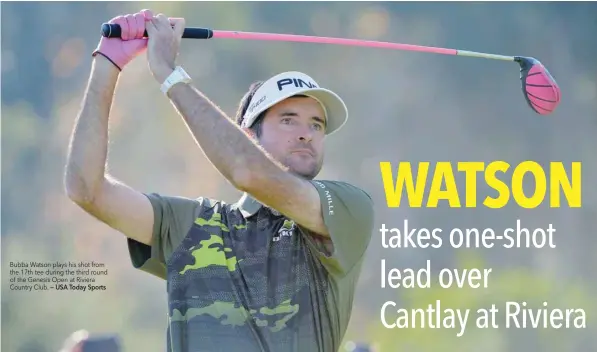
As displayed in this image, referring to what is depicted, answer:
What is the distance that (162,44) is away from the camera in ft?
8.10

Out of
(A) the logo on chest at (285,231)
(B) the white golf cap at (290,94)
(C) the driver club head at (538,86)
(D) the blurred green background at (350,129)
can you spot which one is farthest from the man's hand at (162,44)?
(D) the blurred green background at (350,129)

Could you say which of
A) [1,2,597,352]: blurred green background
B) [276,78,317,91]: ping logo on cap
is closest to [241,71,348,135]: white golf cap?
[276,78,317,91]: ping logo on cap

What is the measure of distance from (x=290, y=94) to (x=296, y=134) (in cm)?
12

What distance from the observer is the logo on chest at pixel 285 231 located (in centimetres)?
258

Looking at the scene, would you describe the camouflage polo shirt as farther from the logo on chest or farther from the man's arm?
the man's arm

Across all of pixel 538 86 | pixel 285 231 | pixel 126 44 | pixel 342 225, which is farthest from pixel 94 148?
pixel 538 86

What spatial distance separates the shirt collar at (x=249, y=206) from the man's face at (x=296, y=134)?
127mm

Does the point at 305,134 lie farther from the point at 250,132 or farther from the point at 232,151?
the point at 232,151

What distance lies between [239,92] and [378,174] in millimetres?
927

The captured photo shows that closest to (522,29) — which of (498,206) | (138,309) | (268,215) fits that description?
(498,206)

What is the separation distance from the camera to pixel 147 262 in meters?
2.61

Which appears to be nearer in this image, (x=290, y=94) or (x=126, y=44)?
(x=126, y=44)

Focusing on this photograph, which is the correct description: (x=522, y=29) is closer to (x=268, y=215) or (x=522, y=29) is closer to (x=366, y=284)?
(x=366, y=284)

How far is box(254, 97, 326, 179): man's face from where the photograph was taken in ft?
8.79
